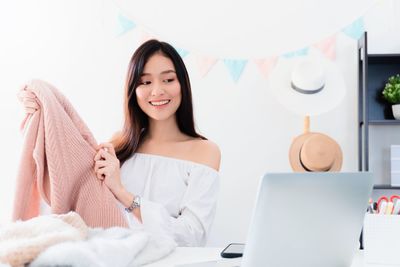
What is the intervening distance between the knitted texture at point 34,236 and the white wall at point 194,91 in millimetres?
2048

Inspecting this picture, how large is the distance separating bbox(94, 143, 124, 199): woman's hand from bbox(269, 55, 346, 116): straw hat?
1256 mm

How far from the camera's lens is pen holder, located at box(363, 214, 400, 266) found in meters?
0.90

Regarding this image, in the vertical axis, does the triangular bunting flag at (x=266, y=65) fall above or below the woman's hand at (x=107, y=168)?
above

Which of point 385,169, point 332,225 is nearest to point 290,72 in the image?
point 385,169

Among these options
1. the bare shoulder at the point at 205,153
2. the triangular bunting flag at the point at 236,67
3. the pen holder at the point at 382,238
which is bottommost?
the pen holder at the point at 382,238

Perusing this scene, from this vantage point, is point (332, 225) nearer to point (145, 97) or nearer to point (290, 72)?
point (145, 97)

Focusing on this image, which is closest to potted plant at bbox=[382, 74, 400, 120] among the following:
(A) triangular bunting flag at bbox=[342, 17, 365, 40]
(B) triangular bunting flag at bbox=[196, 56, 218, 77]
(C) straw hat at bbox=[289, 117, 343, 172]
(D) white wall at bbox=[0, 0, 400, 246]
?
(D) white wall at bbox=[0, 0, 400, 246]

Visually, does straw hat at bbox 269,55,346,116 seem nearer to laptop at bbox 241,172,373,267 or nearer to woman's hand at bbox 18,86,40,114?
woman's hand at bbox 18,86,40,114

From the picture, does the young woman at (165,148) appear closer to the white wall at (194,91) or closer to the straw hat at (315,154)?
the straw hat at (315,154)

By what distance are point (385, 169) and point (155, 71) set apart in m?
1.67

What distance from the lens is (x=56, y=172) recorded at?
4.20 ft

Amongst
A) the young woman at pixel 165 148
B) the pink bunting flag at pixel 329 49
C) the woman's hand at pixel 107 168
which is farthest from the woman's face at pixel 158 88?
the pink bunting flag at pixel 329 49

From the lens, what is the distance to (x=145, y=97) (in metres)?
1.81

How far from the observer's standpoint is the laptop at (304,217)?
67 cm
